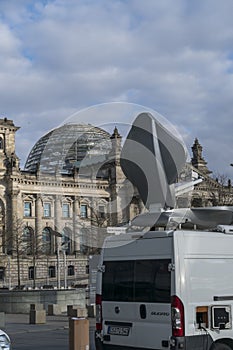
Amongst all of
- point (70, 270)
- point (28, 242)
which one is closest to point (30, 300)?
point (28, 242)

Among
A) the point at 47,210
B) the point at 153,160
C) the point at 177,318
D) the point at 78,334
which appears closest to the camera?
the point at 177,318

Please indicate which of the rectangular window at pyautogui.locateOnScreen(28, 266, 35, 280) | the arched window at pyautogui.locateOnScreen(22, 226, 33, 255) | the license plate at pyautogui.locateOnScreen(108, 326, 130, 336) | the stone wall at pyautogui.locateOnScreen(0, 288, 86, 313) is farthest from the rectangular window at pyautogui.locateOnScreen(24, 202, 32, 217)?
the license plate at pyautogui.locateOnScreen(108, 326, 130, 336)

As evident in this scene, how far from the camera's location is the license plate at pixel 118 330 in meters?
13.5

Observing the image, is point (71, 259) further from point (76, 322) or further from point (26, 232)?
point (76, 322)

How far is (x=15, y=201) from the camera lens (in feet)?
361

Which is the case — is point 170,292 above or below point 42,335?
above

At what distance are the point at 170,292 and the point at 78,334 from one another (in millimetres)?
4846

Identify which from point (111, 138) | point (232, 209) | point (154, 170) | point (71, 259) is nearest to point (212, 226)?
point (232, 209)

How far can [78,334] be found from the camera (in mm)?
16703

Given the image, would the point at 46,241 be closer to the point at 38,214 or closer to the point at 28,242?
the point at 38,214

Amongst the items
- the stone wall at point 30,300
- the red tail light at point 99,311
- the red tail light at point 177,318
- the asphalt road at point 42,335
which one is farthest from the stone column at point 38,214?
the red tail light at point 177,318

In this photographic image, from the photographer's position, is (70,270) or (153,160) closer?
(153,160)

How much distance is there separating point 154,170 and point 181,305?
3.76 metres

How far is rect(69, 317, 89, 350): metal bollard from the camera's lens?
16.7 meters
